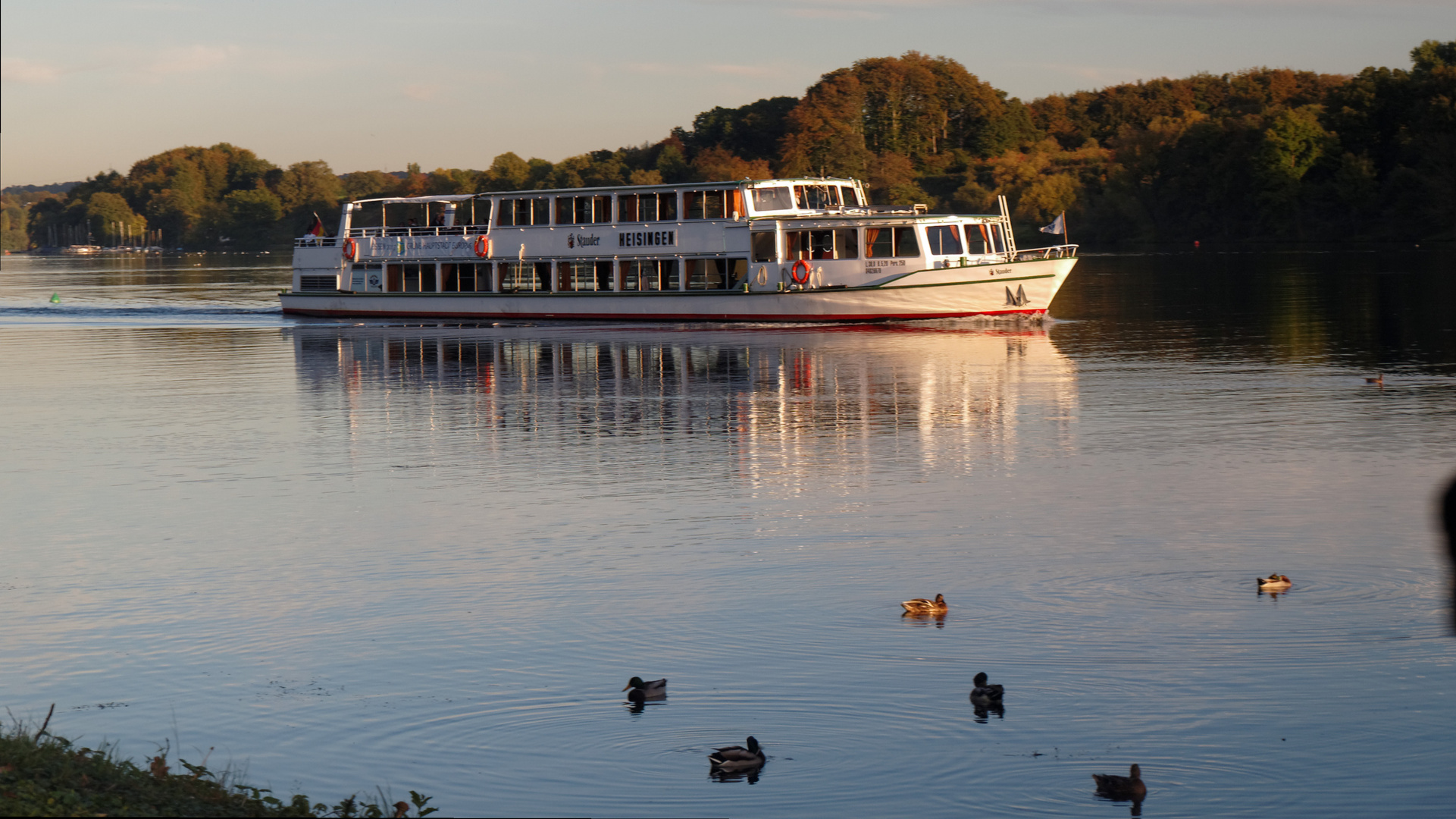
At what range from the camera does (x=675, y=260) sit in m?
62.0

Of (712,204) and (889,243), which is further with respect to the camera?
(712,204)

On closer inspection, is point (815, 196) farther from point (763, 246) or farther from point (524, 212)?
point (524, 212)

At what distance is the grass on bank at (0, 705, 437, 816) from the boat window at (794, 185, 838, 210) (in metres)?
51.3

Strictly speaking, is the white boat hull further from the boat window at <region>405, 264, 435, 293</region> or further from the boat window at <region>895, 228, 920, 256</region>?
the boat window at <region>405, 264, 435, 293</region>

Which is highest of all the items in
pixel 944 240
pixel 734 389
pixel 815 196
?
pixel 815 196

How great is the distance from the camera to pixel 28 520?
21719mm

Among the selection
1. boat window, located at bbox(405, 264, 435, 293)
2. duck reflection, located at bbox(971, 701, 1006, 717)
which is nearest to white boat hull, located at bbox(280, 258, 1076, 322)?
boat window, located at bbox(405, 264, 435, 293)

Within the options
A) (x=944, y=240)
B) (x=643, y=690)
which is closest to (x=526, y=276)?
(x=944, y=240)

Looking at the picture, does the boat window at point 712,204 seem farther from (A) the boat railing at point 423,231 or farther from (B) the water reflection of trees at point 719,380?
(A) the boat railing at point 423,231

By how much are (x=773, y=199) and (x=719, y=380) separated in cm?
2187

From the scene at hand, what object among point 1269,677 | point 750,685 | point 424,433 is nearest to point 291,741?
point 750,685

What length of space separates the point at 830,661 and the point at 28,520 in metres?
13.1

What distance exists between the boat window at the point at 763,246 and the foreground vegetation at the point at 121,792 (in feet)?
161

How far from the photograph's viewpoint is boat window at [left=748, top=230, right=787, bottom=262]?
59.2 m
